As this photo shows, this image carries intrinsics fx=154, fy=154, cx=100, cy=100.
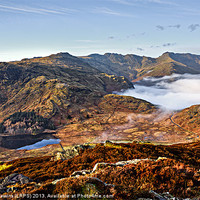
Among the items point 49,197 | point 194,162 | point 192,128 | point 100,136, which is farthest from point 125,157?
point 192,128

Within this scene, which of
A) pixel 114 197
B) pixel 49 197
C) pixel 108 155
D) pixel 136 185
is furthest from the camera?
pixel 108 155

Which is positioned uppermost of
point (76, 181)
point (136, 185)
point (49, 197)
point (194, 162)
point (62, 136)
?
point (76, 181)

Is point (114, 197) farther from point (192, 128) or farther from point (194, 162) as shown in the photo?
point (192, 128)

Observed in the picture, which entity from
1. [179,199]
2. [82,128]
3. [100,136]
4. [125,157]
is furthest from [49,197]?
[82,128]

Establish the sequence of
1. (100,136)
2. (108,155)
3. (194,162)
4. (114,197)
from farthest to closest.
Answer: (100,136)
(108,155)
(194,162)
(114,197)

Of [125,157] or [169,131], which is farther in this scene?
[169,131]

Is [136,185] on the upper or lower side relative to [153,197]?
lower

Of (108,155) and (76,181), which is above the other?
(76,181)

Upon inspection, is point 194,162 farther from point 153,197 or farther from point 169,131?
point 169,131

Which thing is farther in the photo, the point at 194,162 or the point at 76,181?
the point at 194,162
